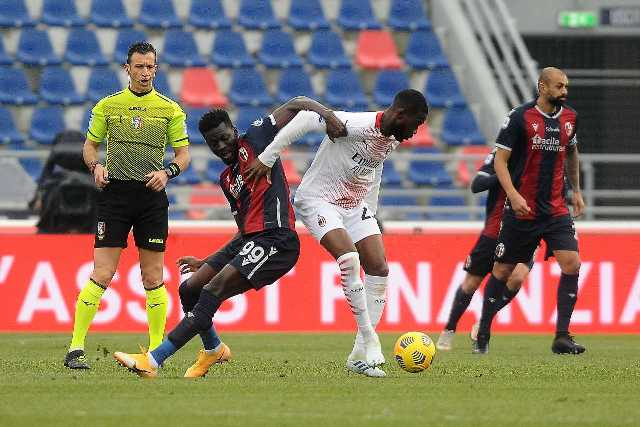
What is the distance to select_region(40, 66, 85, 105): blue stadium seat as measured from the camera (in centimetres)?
1961

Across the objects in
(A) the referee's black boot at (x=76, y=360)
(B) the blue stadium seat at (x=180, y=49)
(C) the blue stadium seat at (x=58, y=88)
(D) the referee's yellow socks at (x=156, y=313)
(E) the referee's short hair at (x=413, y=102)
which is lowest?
(A) the referee's black boot at (x=76, y=360)

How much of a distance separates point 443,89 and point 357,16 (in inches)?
66.5

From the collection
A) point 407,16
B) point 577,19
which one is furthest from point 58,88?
point 577,19

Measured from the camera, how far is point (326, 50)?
2092 centimetres

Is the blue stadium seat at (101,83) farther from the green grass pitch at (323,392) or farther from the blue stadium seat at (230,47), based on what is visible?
the green grass pitch at (323,392)

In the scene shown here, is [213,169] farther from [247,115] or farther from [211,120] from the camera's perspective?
[211,120]

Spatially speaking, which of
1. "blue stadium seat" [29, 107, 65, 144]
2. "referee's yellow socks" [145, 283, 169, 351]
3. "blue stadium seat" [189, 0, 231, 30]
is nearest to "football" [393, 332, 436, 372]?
"referee's yellow socks" [145, 283, 169, 351]

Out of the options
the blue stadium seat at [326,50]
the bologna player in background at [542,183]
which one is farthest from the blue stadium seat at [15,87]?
the bologna player in background at [542,183]

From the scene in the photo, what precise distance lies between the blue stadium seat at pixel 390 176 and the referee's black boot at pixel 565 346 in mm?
7680

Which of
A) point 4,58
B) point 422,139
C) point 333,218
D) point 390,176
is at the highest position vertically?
point 4,58

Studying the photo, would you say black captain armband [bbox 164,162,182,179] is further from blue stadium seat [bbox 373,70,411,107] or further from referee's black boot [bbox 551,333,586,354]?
blue stadium seat [bbox 373,70,411,107]

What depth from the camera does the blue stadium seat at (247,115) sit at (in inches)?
773

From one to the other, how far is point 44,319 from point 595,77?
11.6 metres

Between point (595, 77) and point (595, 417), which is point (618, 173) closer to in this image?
point (595, 77)
